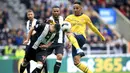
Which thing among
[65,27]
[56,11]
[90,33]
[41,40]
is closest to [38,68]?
[41,40]

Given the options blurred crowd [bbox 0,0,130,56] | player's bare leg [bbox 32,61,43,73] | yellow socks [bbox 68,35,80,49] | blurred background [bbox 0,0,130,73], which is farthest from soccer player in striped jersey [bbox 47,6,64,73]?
blurred crowd [bbox 0,0,130,56]

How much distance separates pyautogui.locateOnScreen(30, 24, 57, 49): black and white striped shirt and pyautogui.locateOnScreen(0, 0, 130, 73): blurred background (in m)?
7.86

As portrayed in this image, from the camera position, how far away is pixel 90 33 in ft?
96.0

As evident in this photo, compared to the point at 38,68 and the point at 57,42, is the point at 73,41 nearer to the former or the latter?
the point at 57,42

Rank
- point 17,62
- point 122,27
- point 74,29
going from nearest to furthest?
point 74,29 < point 17,62 < point 122,27

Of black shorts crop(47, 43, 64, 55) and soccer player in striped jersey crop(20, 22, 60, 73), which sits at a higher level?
soccer player in striped jersey crop(20, 22, 60, 73)

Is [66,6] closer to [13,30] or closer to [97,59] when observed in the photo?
[13,30]

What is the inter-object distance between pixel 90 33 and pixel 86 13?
6.23ft

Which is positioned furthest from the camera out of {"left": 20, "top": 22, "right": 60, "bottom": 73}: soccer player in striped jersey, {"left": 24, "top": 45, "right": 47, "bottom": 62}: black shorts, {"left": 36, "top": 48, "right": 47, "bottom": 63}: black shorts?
{"left": 24, "top": 45, "right": 47, "bottom": 62}: black shorts

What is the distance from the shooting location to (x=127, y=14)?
33.2 metres

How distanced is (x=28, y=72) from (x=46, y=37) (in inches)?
98.6

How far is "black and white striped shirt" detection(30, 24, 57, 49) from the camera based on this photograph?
1427 centimetres

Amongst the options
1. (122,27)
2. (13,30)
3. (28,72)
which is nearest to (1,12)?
(13,30)

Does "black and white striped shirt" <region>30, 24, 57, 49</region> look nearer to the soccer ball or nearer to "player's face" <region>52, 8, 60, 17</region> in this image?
the soccer ball
